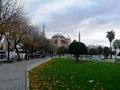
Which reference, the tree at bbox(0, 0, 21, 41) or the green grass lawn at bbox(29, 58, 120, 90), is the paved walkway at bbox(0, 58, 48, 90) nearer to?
the green grass lawn at bbox(29, 58, 120, 90)

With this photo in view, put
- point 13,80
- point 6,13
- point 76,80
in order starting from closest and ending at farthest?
point 76,80, point 13,80, point 6,13

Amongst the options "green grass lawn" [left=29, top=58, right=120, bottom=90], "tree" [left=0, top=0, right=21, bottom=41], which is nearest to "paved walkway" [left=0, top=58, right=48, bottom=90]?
"green grass lawn" [left=29, top=58, right=120, bottom=90]

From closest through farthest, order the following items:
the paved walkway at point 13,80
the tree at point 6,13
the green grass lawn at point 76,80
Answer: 1. the green grass lawn at point 76,80
2. the paved walkway at point 13,80
3. the tree at point 6,13

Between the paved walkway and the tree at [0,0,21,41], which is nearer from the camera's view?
the paved walkway

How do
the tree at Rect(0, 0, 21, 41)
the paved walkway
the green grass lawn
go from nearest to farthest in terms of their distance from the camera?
the green grass lawn < the paved walkway < the tree at Rect(0, 0, 21, 41)

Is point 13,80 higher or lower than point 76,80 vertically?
lower

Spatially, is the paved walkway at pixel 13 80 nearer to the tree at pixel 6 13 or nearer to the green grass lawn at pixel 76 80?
the green grass lawn at pixel 76 80

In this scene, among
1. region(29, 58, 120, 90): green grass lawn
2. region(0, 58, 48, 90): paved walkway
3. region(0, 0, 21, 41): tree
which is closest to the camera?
region(29, 58, 120, 90): green grass lawn

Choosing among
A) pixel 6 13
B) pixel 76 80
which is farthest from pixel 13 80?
pixel 6 13

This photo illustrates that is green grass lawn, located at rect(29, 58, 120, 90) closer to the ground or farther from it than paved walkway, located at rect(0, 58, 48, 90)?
farther from it

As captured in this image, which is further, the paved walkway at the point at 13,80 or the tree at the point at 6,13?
the tree at the point at 6,13

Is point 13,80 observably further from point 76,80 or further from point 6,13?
point 6,13

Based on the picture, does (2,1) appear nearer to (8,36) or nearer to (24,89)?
(8,36)

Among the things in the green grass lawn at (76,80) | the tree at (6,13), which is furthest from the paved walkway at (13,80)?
the tree at (6,13)
